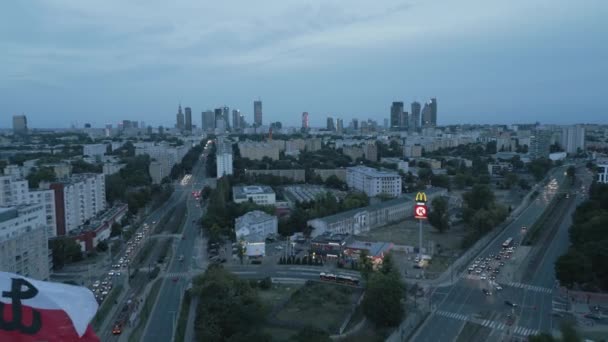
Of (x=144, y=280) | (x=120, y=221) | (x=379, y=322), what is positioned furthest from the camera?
(x=120, y=221)

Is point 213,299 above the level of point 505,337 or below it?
above

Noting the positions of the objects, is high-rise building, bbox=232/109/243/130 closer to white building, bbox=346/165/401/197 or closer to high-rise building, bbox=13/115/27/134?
high-rise building, bbox=13/115/27/134

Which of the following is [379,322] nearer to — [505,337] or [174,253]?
[505,337]

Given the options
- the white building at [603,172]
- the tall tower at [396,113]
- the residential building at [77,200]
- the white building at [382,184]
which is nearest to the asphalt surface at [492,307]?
the white building at [382,184]

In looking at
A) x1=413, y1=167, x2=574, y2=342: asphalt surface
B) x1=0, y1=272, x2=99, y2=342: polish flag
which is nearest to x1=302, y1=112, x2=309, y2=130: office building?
x1=413, y1=167, x2=574, y2=342: asphalt surface

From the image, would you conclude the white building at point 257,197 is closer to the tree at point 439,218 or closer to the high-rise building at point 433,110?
the tree at point 439,218

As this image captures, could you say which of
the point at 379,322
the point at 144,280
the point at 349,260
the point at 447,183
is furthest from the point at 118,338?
the point at 447,183

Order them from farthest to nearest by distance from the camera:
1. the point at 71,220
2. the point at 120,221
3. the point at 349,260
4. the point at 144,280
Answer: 1. the point at 120,221
2. the point at 71,220
3. the point at 349,260
4. the point at 144,280
